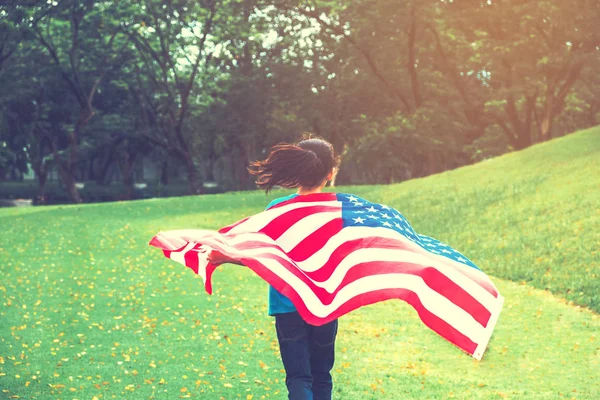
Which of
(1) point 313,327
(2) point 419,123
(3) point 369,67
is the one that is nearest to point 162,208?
(2) point 419,123

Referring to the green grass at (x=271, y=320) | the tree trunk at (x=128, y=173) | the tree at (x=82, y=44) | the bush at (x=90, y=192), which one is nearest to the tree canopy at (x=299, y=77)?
the tree at (x=82, y=44)

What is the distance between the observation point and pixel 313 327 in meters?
4.86

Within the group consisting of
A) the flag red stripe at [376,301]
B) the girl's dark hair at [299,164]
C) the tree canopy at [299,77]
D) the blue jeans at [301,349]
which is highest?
the tree canopy at [299,77]

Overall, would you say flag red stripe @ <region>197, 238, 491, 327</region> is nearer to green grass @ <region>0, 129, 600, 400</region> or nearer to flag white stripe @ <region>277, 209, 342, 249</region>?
flag white stripe @ <region>277, 209, 342, 249</region>

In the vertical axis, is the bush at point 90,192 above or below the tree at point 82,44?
below

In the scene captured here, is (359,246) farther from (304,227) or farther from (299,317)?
(299,317)

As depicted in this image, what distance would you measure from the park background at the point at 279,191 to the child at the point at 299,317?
2.60m

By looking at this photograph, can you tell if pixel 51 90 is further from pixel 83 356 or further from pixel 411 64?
pixel 83 356

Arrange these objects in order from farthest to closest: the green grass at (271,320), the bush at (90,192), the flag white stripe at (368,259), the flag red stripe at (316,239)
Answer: the bush at (90,192) < the green grass at (271,320) < the flag red stripe at (316,239) < the flag white stripe at (368,259)

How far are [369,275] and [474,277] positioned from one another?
0.65 metres

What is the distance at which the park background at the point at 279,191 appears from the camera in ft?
28.7

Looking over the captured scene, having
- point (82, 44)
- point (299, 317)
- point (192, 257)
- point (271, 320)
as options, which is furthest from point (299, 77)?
point (299, 317)

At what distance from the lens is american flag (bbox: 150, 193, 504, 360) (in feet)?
14.9

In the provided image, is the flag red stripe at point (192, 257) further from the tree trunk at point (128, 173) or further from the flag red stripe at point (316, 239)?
the tree trunk at point (128, 173)
